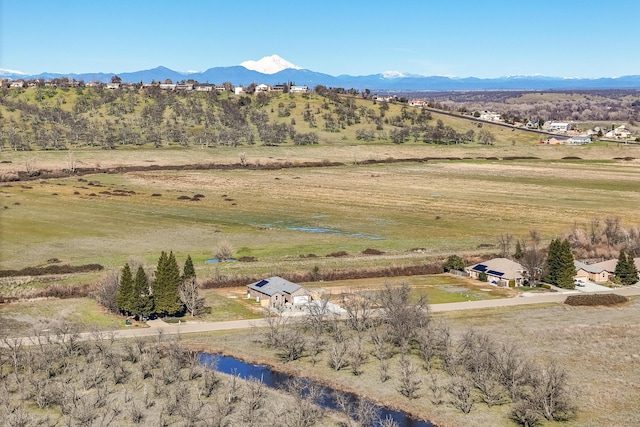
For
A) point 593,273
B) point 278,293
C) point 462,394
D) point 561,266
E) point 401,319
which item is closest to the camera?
point 462,394

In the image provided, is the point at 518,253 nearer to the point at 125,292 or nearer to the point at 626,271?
the point at 626,271

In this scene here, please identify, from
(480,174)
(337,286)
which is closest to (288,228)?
(337,286)

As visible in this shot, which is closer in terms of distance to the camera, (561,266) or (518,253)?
(561,266)

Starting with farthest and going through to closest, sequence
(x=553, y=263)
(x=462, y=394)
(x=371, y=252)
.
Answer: (x=371, y=252)
(x=553, y=263)
(x=462, y=394)

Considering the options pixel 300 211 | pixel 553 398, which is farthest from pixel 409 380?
pixel 300 211

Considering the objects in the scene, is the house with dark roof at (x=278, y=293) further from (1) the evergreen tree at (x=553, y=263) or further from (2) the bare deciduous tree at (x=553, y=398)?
(1) the evergreen tree at (x=553, y=263)

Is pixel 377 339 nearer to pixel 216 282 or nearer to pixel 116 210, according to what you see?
pixel 216 282
